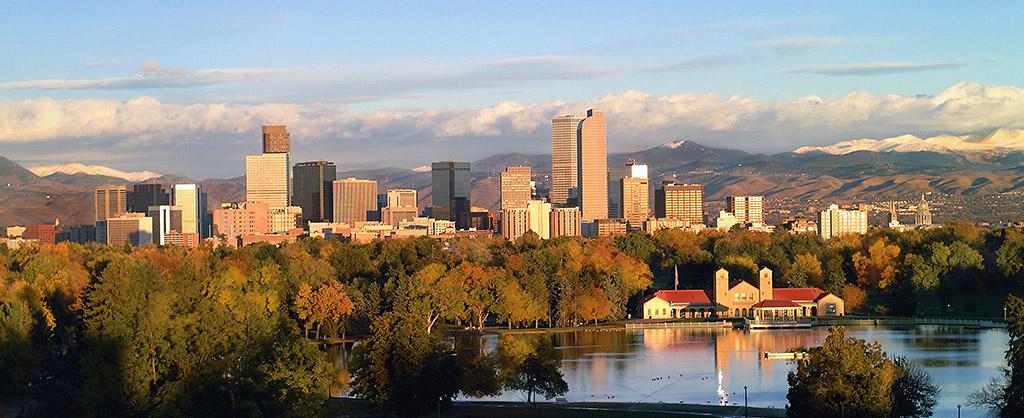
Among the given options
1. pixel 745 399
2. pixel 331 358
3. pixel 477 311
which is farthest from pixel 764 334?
pixel 745 399

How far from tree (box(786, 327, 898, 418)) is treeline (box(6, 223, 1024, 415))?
46.2 ft

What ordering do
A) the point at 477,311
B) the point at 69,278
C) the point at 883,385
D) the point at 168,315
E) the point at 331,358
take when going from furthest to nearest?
the point at 477,311 → the point at 69,278 → the point at 331,358 → the point at 168,315 → the point at 883,385

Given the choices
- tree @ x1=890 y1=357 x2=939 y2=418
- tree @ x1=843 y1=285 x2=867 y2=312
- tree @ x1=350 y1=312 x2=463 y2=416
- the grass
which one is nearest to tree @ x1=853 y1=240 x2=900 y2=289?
tree @ x1=843 y1=285 x2=867 y2=312

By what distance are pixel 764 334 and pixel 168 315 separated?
4470 cm

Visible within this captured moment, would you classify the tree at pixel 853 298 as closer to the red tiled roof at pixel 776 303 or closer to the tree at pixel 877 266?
the tree at pixel 877 266

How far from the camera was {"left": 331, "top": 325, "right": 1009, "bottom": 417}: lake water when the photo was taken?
6059 cm

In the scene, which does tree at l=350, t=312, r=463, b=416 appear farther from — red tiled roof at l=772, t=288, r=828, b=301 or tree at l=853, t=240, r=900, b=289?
tree at l=853, t=240, r=900, b=289

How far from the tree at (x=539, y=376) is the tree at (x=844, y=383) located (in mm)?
12478

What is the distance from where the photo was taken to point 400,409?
5378cm

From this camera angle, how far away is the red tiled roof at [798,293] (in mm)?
107000

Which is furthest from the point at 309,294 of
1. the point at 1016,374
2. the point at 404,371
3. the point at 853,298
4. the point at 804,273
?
the point at 1016,374

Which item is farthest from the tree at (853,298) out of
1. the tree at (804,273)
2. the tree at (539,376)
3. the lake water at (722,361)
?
the tree at (539,376)

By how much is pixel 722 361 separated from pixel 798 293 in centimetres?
3697

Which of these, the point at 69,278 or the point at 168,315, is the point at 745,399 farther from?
the point at 69,278
